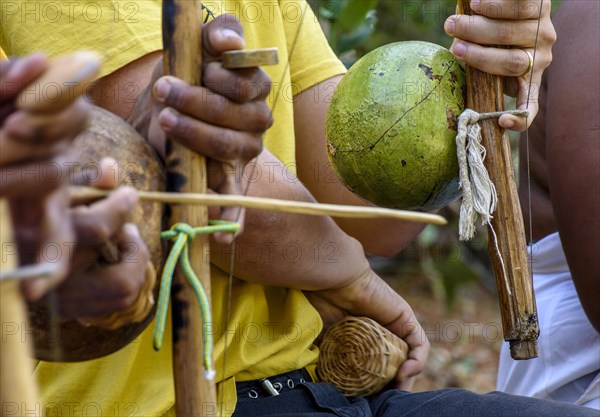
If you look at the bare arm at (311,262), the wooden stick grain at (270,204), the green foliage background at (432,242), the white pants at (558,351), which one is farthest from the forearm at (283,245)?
the green foliage background at (432,242)

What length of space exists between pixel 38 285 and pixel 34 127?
0.16m

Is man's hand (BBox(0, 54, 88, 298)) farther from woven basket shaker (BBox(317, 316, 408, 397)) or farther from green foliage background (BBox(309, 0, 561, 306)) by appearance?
green foliage background (BBox(309, 0, 561, 306))

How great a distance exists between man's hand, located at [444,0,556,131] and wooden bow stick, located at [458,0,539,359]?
3cm

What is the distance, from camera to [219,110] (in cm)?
122

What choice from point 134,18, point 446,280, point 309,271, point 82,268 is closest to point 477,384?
point 446,280

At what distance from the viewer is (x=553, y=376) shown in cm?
239

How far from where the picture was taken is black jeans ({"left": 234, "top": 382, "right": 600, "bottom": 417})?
1629mm

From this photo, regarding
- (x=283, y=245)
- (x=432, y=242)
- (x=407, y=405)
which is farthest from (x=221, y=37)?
(x=432, y=242)

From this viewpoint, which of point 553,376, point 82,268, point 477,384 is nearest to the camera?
point 82,268

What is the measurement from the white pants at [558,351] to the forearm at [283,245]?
851 millimetres

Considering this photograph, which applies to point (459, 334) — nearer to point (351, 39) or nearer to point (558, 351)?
point (351, 39)

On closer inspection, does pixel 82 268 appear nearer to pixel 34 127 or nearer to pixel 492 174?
pixel 34 127

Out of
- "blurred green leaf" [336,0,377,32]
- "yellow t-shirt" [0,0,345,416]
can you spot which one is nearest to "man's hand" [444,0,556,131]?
"yellow t-shirt" [0,0,345,416]

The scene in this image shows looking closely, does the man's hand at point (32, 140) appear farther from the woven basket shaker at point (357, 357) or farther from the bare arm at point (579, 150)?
the bare arm at point (579, 150)
